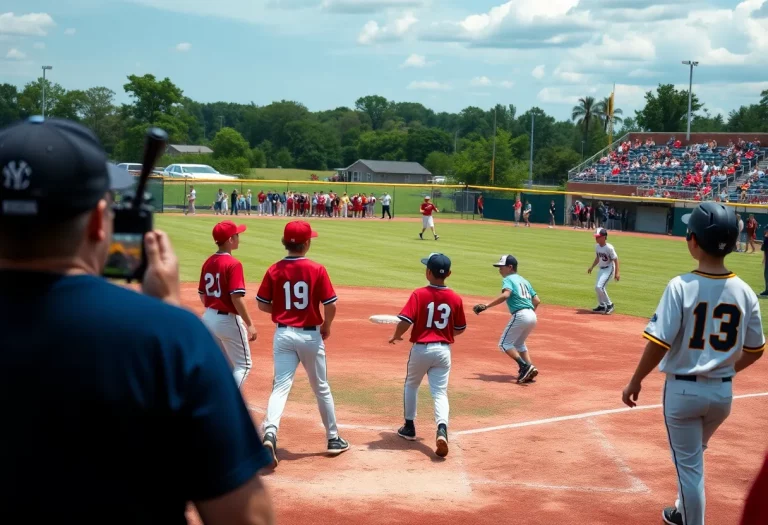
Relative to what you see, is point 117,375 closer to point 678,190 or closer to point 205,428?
point 205,428

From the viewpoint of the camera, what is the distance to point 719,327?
240 inches

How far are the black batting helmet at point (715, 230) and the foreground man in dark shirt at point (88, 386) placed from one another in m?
4.70

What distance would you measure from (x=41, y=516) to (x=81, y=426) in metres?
0.23

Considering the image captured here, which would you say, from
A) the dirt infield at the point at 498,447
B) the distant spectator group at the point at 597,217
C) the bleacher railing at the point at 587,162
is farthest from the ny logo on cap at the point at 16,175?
the bleacher railing at the point at 587,162

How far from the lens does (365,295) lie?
67.3 ft

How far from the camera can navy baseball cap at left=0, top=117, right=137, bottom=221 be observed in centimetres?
211

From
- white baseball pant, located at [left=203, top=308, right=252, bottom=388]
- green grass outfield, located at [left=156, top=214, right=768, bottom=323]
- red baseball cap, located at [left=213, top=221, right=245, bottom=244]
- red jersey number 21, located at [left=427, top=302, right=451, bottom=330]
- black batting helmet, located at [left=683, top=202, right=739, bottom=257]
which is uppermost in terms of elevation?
black batting helmet, located at [left=683, top=202, right=739, bottom=257]

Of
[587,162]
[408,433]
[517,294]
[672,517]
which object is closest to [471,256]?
[517,294]

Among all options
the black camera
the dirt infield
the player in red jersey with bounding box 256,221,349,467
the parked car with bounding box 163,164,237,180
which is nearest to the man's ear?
the black camera

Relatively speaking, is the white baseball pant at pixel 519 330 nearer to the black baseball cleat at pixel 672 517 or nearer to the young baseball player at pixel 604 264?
the black baseball cleat at pixel 672 517

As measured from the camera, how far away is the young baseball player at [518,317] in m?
12.4

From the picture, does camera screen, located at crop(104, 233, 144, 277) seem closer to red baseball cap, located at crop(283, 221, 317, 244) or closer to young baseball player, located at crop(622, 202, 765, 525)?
young baseball player, located at crop(622, 202, 765, 525)

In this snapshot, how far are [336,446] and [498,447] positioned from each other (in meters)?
1.79

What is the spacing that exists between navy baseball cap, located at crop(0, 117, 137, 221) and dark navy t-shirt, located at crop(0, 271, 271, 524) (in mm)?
184
